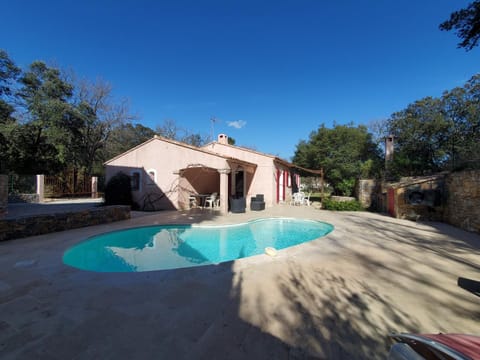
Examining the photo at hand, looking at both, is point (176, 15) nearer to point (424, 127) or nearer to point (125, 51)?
point (125, 51)

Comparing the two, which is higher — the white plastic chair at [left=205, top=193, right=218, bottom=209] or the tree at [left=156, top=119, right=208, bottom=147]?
the tree at [left=156, top=119, right=208, bottom=147]

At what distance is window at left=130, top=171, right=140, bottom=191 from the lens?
13320 millimetres

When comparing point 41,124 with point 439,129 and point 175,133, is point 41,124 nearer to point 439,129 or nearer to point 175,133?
point 175,133

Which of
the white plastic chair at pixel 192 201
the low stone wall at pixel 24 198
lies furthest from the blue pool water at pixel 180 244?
the low stone wall at pixel 24 198

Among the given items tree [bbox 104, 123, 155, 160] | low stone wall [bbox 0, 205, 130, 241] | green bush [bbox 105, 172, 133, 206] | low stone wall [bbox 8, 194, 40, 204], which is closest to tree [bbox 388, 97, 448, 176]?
low stone wall [bbox 0, 205, 130, 241]

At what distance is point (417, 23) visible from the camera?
31.4 ft

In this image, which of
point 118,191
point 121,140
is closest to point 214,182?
point 118,191

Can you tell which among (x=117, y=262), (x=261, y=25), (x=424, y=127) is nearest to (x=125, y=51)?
(x=261, y=25)

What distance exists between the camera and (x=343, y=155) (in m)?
16.7

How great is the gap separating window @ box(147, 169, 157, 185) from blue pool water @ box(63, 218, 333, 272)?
531 centimetres

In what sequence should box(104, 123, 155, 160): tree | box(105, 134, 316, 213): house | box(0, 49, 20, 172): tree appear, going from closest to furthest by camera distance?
box(105, 134, 316, 213): house
box(0, 49, 20, 172): tree
box(104, 123, 155, 160): tree

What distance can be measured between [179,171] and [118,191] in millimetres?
3936

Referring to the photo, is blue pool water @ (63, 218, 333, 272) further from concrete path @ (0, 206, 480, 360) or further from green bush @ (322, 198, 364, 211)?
green bush @ (322, 198, 364, 211)

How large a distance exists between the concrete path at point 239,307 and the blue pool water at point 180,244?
121 centimetres
